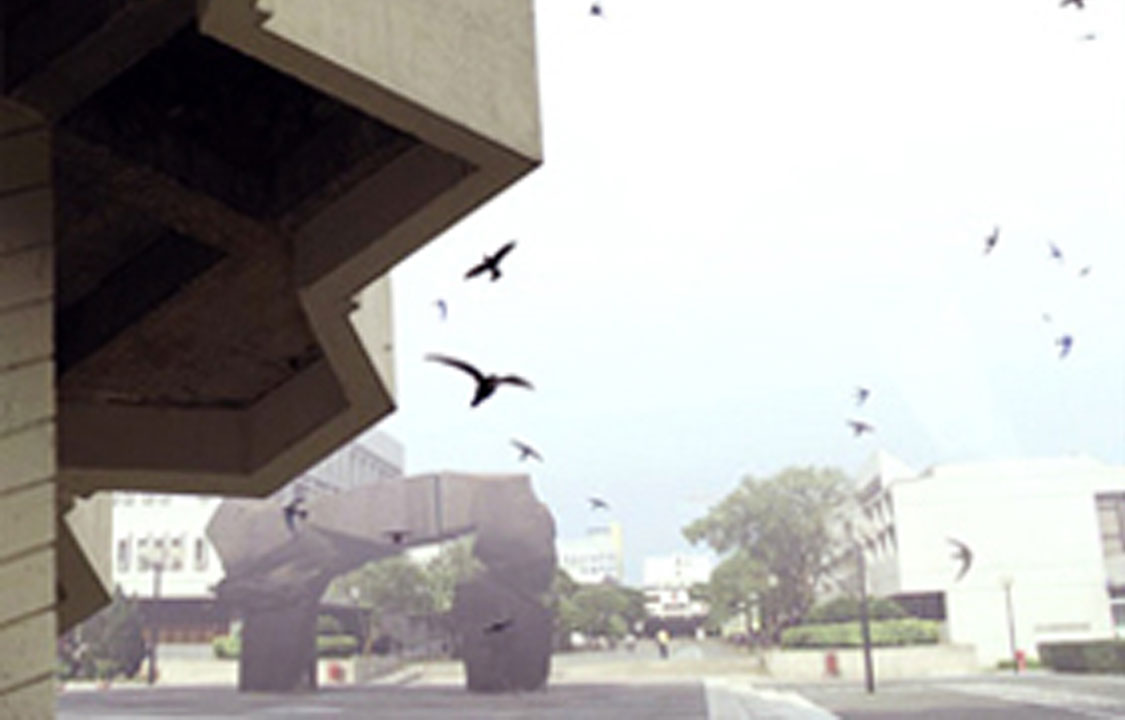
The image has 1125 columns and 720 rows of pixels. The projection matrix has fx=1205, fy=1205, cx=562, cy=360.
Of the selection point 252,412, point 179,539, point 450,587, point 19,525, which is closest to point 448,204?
point 19,525

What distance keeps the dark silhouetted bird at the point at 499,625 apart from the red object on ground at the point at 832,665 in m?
19.8

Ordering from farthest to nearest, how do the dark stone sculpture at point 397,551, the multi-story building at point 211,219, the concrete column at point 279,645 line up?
the concrete column at point 279,645
the dark stone sculpture at point 397,551
the multi-story building at point 211,219

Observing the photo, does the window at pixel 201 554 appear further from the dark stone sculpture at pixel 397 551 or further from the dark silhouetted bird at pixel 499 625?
the dark silhouetted bird at pixel 499 625

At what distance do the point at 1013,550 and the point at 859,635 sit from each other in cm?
2353

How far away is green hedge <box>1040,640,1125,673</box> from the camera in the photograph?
48.1 m

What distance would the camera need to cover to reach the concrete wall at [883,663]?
53656 millimetres

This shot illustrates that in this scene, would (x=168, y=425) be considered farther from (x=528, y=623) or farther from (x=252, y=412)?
(x=528, y=623)

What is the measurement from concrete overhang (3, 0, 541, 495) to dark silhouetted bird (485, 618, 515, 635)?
27172 mm

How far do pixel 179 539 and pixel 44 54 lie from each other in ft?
310

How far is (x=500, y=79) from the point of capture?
7828mm

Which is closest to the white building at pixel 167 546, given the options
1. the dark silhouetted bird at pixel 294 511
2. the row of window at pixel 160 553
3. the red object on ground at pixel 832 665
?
the row of window at pixel 160 553

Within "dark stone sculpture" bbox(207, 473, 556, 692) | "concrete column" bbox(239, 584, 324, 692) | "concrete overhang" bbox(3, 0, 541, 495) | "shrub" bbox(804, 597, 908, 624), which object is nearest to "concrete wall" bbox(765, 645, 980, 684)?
"shrub" bbox(804, 597, 908, 624)

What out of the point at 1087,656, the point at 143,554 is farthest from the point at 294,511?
the point at 143,554

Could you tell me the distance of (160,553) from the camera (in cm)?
9569
